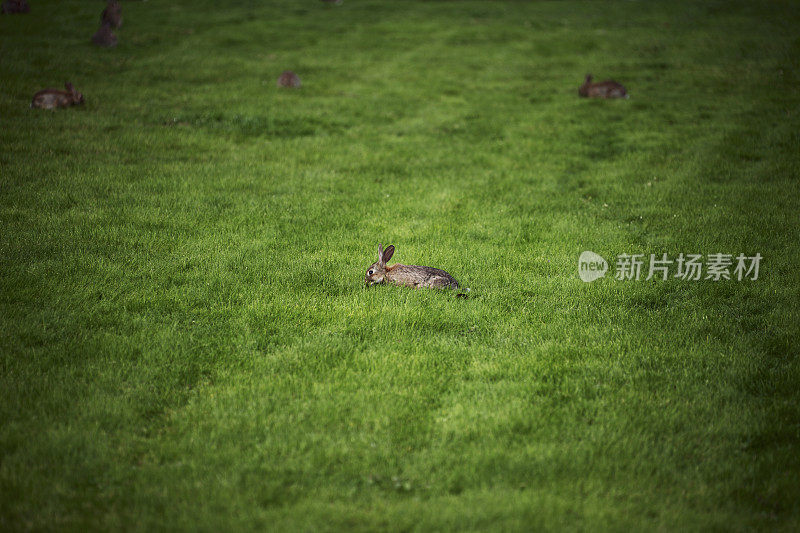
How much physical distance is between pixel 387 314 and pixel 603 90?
14933 mm

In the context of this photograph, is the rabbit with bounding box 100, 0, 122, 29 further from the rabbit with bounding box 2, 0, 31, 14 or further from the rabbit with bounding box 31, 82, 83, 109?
the rabbit with bounding box 31, 82, 83, 109

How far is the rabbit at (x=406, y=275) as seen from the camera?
8.88 meters

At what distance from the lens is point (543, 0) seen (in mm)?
35938

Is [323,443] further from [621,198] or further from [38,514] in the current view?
[621,198]

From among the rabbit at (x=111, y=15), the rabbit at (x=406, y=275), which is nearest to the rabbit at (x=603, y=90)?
the rabbit at (x=406, y=275)

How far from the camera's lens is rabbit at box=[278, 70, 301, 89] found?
2017cm

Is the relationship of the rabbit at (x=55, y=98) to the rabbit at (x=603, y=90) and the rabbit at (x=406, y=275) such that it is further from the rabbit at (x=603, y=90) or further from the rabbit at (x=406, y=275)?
the rabbit at (x=603, y=90)

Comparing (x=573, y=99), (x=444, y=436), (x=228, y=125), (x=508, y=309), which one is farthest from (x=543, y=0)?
(x=444, y=436)

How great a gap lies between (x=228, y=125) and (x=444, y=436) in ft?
42.4

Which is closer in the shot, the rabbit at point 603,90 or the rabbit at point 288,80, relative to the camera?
the rabbit at point 603,90

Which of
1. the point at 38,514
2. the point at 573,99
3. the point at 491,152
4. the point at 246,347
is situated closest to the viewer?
the point at 38,514

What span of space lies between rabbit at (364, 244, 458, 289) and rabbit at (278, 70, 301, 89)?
516 inches

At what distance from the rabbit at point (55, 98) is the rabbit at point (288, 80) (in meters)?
6.33

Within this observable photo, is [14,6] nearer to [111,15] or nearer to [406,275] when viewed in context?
[111,15]
